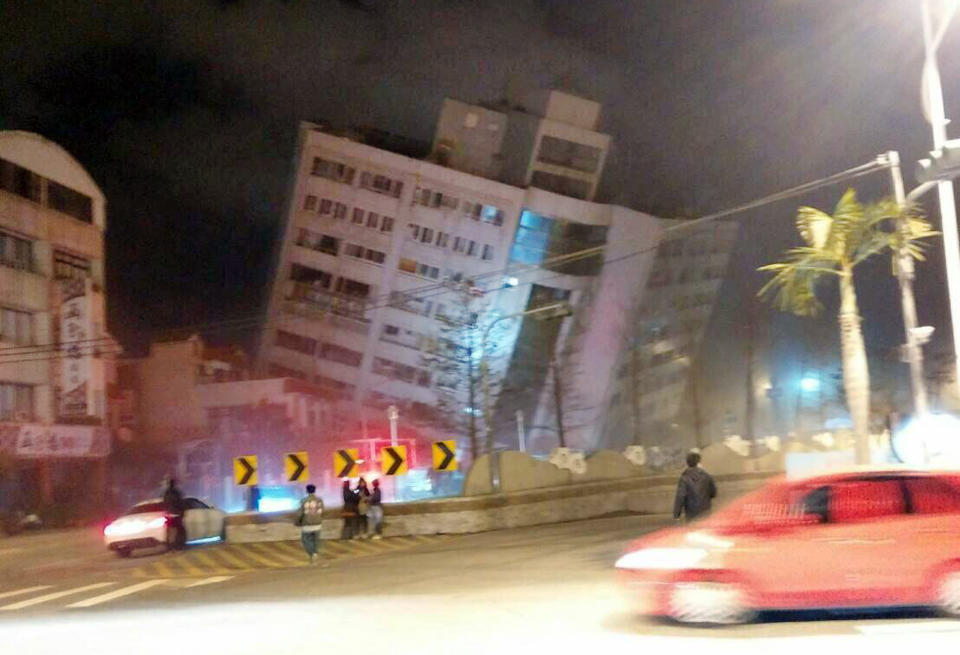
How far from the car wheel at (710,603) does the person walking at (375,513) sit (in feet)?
43.2

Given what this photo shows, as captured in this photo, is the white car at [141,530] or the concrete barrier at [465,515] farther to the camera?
the concrete barrier at [465,515]

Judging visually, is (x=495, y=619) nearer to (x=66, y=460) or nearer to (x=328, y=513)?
(x=328, y=513)

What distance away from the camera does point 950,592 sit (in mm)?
8867

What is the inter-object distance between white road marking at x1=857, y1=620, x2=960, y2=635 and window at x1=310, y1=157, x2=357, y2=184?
5337 cm

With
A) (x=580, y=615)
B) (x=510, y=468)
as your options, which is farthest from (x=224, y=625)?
(x=510, y=468)

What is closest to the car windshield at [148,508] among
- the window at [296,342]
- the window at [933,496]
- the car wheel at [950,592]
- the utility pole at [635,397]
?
the window at [933,496]

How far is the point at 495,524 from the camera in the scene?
22891mm

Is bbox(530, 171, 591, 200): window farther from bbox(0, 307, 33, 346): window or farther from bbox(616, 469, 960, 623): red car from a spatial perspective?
bbox(616, 469, 960, 623): red car

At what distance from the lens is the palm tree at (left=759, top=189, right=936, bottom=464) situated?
53.8 ft

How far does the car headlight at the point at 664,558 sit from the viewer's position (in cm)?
914

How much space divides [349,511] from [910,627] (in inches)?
572

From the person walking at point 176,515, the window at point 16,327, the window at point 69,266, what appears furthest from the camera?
the window at point 69,266

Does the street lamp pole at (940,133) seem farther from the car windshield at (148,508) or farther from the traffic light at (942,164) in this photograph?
the car windshield at (148,508)

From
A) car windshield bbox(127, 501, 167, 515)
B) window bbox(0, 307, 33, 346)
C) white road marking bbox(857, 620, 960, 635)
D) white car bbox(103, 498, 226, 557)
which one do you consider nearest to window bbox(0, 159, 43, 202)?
window bbox(0, 307, 33, 346)
